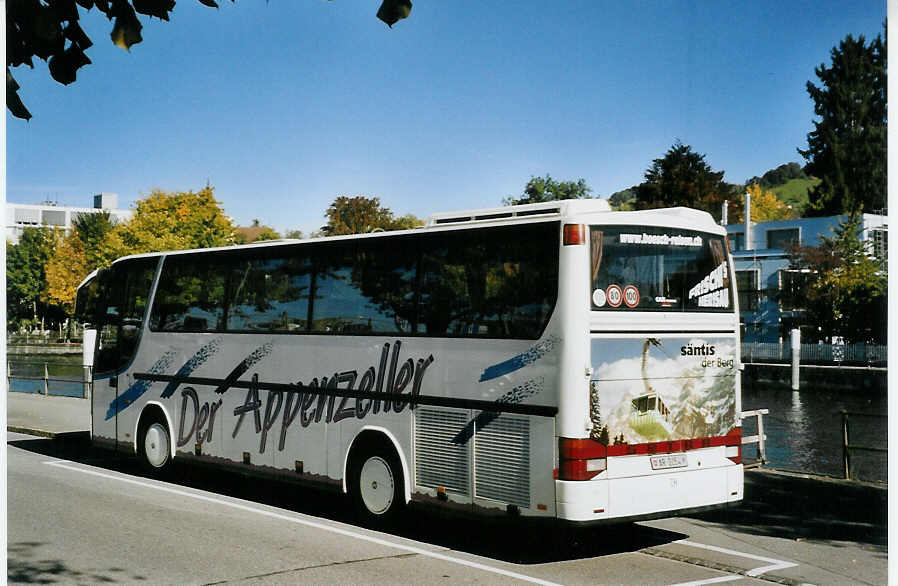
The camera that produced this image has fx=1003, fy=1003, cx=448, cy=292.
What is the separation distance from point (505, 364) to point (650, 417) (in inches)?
55.7

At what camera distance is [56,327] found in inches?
3282

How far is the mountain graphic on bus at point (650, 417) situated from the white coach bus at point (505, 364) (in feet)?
0.06

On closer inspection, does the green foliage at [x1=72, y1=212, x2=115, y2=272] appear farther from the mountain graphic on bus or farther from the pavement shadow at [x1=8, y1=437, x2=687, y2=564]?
the mountain graphic on bus

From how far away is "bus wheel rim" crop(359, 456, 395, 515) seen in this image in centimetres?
1061

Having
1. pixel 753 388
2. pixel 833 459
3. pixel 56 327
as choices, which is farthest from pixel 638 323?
pixel 56 327

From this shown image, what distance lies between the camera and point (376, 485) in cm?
1078

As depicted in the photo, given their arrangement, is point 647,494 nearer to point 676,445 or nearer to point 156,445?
point 676,445

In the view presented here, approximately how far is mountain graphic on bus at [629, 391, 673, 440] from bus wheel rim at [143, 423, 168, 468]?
7.74 m

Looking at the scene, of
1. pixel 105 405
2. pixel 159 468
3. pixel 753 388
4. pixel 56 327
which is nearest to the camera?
pixel 159 468

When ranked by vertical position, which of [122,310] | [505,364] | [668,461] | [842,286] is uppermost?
[842,286]

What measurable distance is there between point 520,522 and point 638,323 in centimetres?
212

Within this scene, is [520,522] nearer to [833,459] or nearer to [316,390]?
[316,390]

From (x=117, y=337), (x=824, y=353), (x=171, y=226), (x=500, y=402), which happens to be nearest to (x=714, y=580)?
(x=500, y=402)

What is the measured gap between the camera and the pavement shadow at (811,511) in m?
10.1
